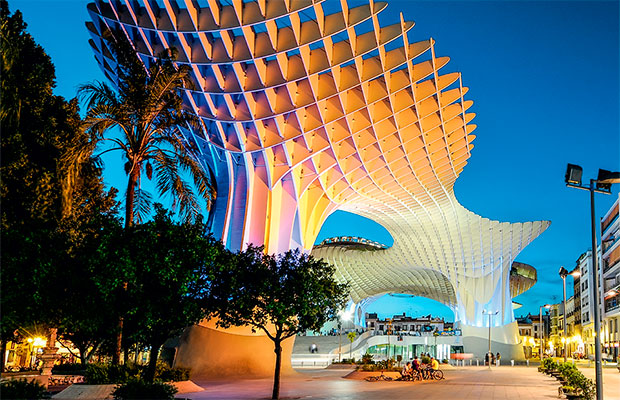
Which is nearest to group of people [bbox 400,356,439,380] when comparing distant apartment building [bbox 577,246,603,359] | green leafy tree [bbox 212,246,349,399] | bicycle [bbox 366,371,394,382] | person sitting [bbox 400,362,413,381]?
person sitting [bbox 400,362,413,381]

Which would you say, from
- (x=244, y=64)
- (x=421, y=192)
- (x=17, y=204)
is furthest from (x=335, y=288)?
(x=421, y=192)

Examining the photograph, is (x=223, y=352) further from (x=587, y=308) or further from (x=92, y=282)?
(x=587, y=308)

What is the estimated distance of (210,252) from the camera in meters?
18.7

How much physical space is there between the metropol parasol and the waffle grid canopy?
0.08m

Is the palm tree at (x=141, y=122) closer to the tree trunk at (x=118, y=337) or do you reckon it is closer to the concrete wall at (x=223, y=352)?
the tree trunk at (x=118, y=337)

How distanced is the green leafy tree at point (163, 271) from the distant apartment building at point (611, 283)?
239 ft

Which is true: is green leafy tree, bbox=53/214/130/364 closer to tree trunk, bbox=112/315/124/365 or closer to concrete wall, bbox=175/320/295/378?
tree trunk, bbox=112/315/124/365

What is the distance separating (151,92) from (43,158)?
7.29m

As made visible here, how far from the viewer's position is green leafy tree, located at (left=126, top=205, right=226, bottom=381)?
58.1ft

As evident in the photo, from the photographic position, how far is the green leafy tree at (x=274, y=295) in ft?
70.6

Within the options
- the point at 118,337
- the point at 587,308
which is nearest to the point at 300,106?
the point at 118,337

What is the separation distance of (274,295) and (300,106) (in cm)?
1579

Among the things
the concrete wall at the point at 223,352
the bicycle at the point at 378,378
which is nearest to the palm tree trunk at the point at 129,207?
the concrete wall at the point at 223,352

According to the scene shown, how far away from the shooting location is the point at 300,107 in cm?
3509
